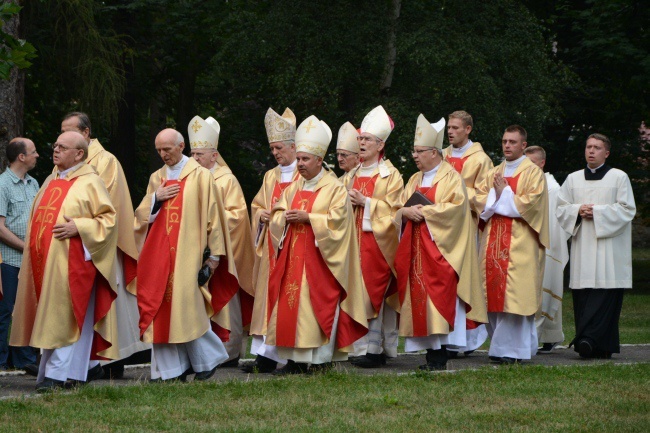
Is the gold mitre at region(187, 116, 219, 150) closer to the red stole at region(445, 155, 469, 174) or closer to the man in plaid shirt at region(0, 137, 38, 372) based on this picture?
the man in plaid shirt at region(0, 137, 38, 372)

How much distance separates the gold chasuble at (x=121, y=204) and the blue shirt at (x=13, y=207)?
100 centimetres

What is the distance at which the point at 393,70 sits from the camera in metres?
20.9

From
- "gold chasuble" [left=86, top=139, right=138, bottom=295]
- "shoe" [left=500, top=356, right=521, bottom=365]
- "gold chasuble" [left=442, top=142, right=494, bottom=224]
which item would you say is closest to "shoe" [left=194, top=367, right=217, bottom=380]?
"gold chasuble" [left=86, top=139, right=138, bottom=295]

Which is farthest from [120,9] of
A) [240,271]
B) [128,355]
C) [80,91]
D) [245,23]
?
[128,355]

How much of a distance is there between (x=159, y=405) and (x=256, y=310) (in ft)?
10.2

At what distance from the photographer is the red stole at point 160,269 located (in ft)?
30.2

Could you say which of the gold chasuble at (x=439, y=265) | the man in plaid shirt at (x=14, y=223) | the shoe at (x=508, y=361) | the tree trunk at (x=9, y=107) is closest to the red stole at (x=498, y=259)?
the shoe at (x=508, y=361)

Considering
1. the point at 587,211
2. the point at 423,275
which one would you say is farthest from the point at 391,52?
the point at 423,275

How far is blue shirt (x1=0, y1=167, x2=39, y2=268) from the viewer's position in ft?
34.4

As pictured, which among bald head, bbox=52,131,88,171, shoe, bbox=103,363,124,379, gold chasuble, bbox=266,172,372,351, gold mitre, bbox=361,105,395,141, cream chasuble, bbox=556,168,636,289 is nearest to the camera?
bald head, bbox=52,131,88,171

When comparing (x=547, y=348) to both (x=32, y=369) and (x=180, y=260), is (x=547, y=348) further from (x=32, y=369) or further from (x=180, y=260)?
(x=32, y=369)

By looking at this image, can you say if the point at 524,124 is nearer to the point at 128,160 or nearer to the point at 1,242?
the point at 128,160

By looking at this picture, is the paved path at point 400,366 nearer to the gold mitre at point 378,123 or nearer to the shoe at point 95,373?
the shoe at point 95,373

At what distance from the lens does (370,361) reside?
11.1m
